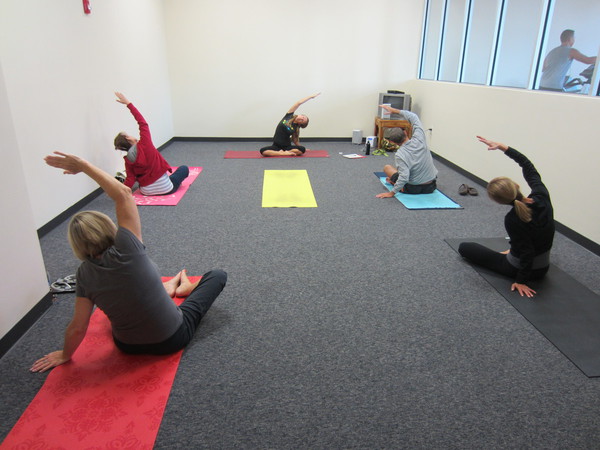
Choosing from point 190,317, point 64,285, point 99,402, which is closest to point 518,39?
point 190,317

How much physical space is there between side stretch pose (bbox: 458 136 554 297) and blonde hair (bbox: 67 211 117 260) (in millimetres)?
1990

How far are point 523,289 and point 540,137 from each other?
71.4 inches

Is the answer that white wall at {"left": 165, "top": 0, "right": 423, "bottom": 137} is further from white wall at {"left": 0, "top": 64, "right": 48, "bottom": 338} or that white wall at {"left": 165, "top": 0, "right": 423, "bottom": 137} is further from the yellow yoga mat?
white wall at {"left": 0, "top": 64, "right": 48, "bottom": 338}

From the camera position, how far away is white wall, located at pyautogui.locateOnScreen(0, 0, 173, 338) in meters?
1.91

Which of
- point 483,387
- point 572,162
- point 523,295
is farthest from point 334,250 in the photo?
point 572,162

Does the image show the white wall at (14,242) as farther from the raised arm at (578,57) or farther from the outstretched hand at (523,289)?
the raised arm at (578,57)

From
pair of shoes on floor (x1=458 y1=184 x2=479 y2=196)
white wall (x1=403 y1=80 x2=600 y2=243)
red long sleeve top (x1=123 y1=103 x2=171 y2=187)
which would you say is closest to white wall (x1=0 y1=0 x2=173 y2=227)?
red long sleeve top (x1=123 y1=103 x2=171 y2=187)

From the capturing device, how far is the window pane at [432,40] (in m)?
6.01

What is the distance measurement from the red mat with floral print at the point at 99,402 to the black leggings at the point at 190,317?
45mm

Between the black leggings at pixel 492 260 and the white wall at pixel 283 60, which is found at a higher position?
the white wall at pixel 283 60

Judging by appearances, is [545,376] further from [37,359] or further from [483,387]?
[37,359]

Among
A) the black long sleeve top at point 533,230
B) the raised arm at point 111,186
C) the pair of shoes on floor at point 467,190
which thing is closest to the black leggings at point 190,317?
the raised arm at point 111,186

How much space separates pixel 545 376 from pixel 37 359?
2.28 meters

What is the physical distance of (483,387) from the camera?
5.53ft
